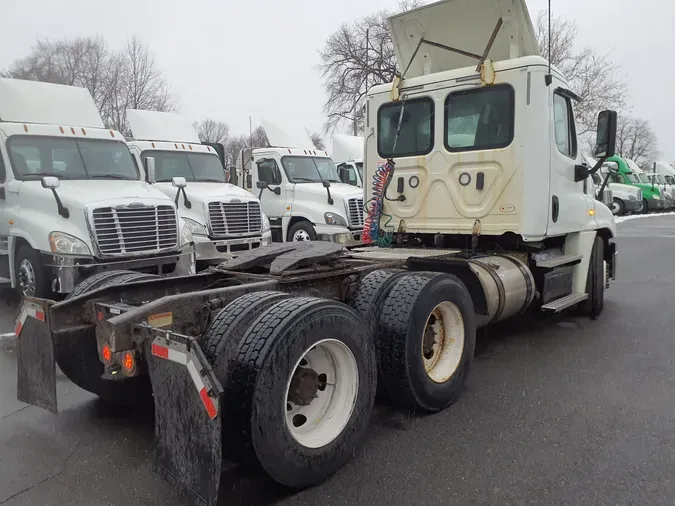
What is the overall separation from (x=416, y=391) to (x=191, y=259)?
581cm

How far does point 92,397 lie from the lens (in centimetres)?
459

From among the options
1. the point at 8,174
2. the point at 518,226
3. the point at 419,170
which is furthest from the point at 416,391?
the point at 8,174

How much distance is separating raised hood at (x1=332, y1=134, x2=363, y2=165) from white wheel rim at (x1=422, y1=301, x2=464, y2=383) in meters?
12.8

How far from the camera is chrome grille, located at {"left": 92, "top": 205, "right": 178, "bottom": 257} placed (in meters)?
7.82

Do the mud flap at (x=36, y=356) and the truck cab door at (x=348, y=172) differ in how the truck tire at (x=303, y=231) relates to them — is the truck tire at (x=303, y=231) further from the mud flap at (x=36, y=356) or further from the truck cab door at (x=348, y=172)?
the mud flap at (x=36, y=356)

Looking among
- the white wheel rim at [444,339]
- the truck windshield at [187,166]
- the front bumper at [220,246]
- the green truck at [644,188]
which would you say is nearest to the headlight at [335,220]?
the front bumper at [220,246]

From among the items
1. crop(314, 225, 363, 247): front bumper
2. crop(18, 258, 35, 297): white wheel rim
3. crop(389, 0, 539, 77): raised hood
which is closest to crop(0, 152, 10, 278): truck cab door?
crop(18, 258, 35, 297): white wheel rim

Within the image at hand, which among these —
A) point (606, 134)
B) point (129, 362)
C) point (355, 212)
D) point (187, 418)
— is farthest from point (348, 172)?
point (187, 418)

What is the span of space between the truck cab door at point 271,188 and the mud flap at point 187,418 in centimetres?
1053

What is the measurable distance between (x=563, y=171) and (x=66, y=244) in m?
6.29

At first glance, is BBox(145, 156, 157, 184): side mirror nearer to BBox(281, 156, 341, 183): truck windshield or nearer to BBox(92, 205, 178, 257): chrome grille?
BBox(92, 205, 178, 257): chrome grille

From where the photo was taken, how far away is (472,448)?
364 cm

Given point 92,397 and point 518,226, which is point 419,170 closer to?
point 518,226

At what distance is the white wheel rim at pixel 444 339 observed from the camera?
444 centimetres
